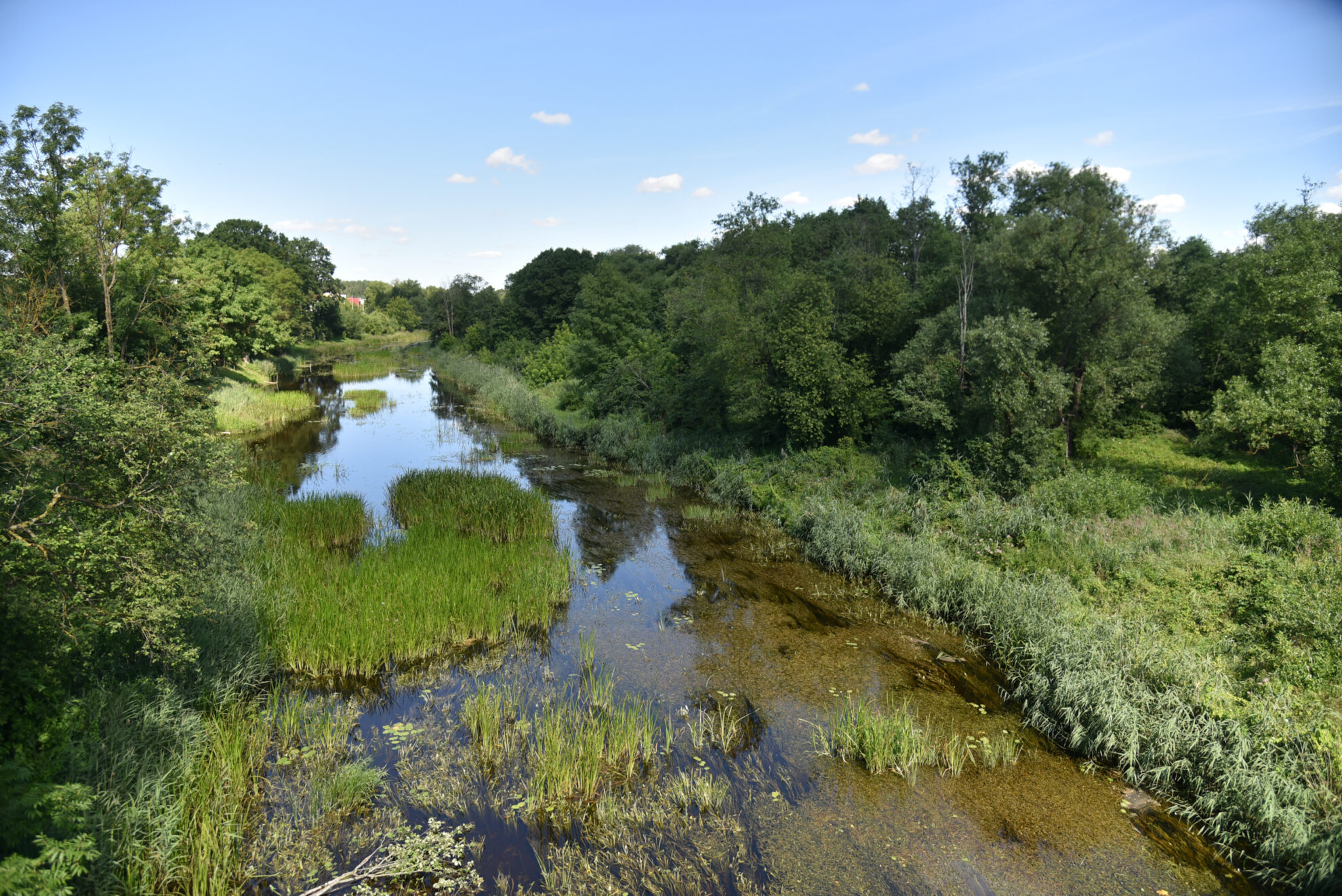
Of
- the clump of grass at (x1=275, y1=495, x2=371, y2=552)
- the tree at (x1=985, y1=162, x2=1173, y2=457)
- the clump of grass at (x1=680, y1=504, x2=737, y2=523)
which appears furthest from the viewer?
the clump of grass at (x1=680, y1=504, x2=737, y2=523)

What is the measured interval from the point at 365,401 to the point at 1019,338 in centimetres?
3887

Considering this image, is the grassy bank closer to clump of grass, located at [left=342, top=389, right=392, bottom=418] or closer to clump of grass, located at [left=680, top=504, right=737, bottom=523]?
clump of grass, located at [left=680, top=504, right=737, bottom=523]

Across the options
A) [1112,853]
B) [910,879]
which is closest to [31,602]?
[910,879]

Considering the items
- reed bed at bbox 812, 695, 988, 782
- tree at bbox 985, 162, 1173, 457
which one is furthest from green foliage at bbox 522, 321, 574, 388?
reed bed at bbox 812, 695, 988, 782

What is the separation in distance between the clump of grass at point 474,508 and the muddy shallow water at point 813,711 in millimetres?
1307

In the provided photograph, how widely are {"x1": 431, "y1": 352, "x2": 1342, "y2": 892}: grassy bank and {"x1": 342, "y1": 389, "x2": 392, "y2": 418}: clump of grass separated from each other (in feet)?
92.4

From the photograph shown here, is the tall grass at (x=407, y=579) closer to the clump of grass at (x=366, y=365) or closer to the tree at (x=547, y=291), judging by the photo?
the tree at (x=547, y=291)

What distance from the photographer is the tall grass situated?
9648 mm

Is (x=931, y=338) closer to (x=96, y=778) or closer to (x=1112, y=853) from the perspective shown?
(x=1112, y=853)

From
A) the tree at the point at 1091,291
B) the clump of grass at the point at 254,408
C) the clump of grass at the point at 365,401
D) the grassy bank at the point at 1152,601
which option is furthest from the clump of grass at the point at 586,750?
the clump of grass at the point at 365,401

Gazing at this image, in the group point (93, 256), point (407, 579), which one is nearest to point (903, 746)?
point (407, 579)

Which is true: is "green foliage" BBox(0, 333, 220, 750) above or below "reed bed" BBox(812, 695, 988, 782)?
above

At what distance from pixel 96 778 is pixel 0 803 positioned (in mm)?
1923

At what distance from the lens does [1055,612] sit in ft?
34.6
